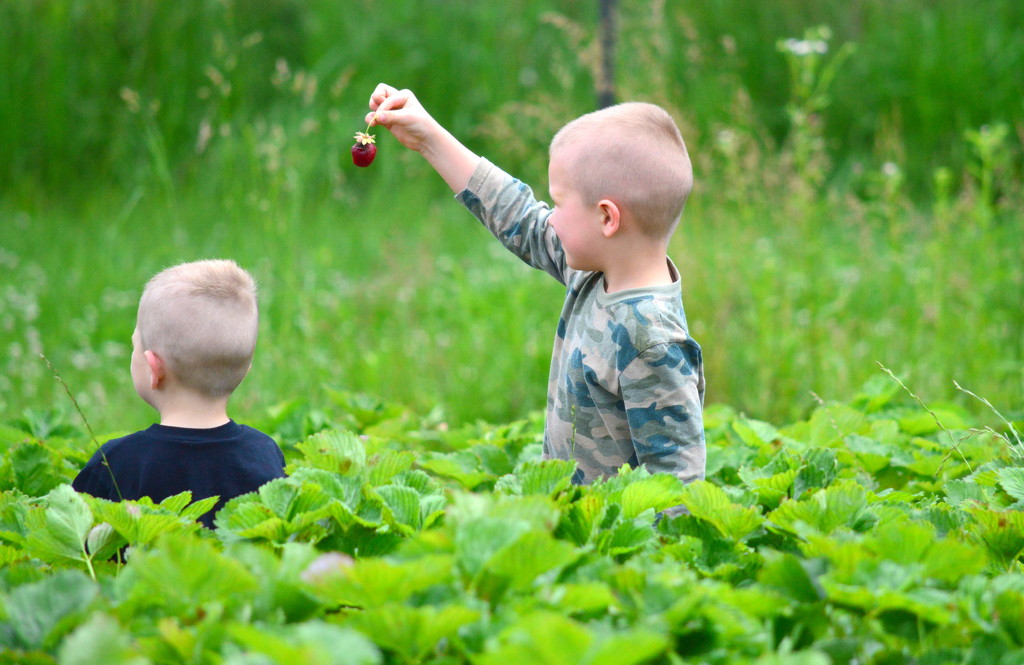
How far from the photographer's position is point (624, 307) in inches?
81.0

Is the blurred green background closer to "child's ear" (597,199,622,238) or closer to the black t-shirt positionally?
the black t-shirt

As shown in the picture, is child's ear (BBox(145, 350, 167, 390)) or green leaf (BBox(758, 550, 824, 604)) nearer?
green leaf (BBox(758, 550, 824, 604))

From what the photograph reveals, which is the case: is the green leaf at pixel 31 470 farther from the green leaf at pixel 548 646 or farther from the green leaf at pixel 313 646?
the green leaf at pixel 548 646

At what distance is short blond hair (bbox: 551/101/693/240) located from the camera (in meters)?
2.08

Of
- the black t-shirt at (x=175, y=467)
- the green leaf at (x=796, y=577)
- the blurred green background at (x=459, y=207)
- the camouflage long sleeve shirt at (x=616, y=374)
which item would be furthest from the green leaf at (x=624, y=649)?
the blurred green background at (x=459, y=207)

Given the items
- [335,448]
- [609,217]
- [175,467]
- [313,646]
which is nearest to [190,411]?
[175,467]

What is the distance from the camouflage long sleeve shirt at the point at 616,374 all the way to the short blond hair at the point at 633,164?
0.56 feet

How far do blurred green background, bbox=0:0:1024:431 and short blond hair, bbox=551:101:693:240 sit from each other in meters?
1.02

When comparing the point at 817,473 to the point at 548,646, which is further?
the point at 817,473

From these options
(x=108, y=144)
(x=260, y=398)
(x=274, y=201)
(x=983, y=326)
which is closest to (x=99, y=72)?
(x=108, y=144)

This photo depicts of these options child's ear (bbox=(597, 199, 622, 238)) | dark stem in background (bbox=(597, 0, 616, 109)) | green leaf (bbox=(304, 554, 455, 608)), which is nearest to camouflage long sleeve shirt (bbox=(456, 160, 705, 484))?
child's ear (bbox=(597, 199, 622, 238))

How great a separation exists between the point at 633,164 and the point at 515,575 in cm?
107

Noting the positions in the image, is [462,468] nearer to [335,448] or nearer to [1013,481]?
[335,448]

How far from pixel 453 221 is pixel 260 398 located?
328 centimetres
